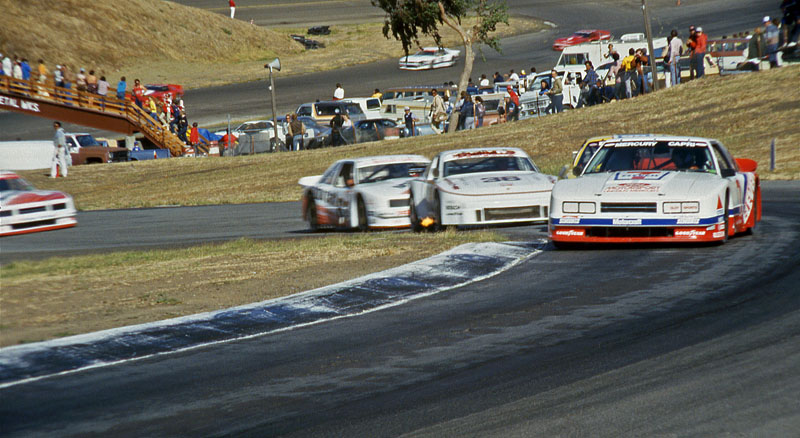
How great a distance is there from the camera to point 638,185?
11258 millimetres

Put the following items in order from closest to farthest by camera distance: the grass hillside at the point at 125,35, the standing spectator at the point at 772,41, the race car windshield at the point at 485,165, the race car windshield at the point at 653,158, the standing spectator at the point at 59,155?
the race car windshield at the point at 653,158 < the race car windshield at the point at 485,165 < the standing spectator at the point at 772,41 < the standing spectator at the point at 59,155 < the grass hillside at the point at 125,35

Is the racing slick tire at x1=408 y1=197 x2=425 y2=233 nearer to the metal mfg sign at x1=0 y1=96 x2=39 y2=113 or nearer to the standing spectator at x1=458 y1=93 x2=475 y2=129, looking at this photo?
the standing spectator at x1=458 y1=93 x2=475 y2=129

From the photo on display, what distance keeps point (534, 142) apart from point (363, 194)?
53.1 feet

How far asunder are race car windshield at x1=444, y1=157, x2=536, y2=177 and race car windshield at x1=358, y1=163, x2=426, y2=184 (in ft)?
4.78

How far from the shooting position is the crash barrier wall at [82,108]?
129 ft

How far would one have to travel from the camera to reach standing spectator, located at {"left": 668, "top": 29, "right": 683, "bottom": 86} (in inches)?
1296

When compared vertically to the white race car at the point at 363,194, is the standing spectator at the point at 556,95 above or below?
above

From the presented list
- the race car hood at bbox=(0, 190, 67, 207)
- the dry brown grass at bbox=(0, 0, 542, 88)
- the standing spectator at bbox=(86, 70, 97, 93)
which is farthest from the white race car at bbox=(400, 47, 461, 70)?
the race car hood at bbox=(0, 190, 67, 207)

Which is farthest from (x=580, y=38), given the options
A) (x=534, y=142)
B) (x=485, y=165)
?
(x=485, y=165)

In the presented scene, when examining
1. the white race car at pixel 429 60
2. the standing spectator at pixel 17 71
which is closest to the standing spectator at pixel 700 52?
the white race car at pixel 429 60

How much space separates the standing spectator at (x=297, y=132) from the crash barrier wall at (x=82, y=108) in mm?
5240

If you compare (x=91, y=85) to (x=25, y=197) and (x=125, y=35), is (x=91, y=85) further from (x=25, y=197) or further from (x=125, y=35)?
(x=125, y=35)

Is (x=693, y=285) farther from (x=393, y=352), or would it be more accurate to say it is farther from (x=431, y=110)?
(x=431, y=110)

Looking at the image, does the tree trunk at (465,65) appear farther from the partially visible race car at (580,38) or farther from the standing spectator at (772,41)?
the partially visible race car at (580,38)
